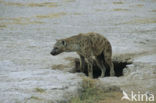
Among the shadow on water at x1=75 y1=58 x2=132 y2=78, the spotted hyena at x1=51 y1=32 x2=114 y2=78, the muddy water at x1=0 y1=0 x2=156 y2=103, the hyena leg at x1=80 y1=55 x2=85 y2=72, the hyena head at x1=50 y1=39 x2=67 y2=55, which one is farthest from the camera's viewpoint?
the shadow on water at x1=75 y1=58 x2=132 y2=78

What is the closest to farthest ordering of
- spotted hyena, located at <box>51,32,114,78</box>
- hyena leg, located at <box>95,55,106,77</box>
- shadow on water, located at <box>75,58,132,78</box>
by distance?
1. spotted hyena, located at <box>51,32,114,78</box>
2. hyena leg, located at <box>95,55,106,77</box>
3. shadow on water, located at <box>75,58,132,78</box>

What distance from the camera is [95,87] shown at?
6984mm

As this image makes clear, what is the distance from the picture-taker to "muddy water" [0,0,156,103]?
22.6 ft

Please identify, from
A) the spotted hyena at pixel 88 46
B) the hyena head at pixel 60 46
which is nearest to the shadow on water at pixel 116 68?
the spotted hyena at pixel 88 46

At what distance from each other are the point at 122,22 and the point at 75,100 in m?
10.5

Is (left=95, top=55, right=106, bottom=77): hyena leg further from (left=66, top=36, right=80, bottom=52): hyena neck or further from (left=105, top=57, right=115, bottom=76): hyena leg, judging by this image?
(left=66, top=36, right=80, bottom=52): hyena neck

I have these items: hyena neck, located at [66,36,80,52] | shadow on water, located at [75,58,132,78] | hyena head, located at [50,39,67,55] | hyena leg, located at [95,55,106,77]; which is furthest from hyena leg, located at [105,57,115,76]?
hyena head, located at [50,39,67,55]

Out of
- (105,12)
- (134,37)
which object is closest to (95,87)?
(134,37)

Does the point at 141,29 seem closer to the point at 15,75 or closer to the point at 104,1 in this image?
the point at 15,75

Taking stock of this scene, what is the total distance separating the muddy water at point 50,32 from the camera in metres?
6.89

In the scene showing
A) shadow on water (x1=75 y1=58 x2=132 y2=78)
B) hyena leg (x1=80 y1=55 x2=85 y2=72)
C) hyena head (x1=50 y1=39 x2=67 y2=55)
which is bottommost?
shadow on water (x1=75 y1=58 x2=132 y2=78)

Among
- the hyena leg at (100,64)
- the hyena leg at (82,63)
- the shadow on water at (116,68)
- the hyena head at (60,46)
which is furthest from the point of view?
the shadow on water at (116,68)

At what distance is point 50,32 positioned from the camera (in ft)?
45.8

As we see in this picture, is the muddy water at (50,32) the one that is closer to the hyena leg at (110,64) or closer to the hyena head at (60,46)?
the hyena head at (60,46)
